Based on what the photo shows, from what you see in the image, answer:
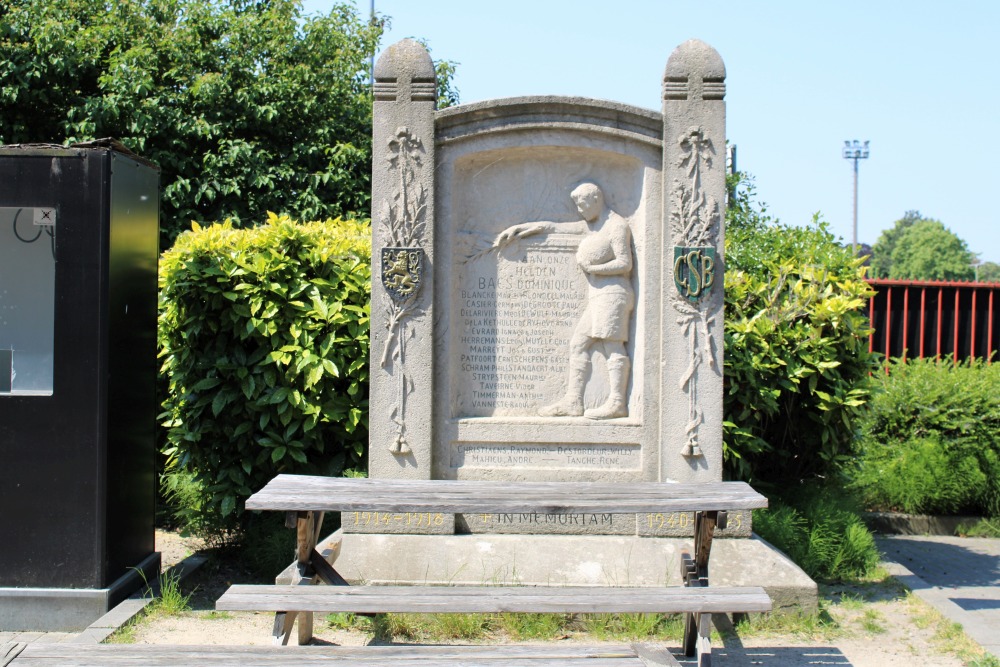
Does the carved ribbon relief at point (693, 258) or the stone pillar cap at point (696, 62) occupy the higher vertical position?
the stone pillar cap at point (696, 62)

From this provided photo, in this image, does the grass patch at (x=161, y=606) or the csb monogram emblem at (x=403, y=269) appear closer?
the grass patch at (x=161, y=606)

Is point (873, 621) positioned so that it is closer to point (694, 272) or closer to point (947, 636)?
point (947, 636)

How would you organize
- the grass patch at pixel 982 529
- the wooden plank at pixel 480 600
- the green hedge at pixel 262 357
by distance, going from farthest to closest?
the grass patch at pixel 982 529 < the green hedge at pixel 262 357 < the wooden plank at pixel 480 600

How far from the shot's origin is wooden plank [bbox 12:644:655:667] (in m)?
3.24

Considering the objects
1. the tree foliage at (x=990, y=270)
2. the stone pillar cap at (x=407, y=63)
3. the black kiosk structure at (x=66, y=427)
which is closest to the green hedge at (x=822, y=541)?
the stone pillar cap at (x=407, y=63)

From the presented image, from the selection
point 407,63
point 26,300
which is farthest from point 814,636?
point 26,300

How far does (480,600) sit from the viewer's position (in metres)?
3.90

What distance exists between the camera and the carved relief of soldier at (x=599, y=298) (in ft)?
18.9

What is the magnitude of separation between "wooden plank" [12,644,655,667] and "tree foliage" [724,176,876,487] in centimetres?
335

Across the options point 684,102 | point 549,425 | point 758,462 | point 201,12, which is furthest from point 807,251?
point 201,12

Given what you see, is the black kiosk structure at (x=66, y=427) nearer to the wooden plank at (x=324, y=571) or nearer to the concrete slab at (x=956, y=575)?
the wooden plank at (x=324, y=571)

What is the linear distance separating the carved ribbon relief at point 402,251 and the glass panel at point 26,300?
191cm

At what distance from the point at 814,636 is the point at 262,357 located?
390 centimetres

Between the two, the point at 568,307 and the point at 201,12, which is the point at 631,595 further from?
the point at 201,12
